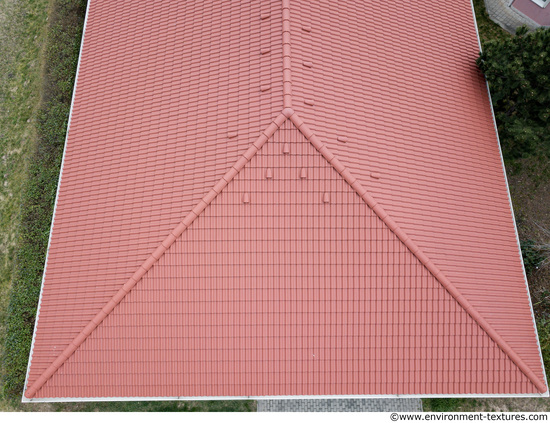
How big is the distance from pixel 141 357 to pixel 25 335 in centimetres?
875

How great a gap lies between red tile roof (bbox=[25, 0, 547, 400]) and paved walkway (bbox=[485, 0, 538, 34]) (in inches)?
487

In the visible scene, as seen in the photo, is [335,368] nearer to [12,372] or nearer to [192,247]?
[192,247]

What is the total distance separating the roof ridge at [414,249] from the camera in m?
9.20

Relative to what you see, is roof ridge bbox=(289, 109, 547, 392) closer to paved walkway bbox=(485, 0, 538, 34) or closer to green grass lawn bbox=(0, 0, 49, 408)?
green grass lawn bbox=(0, 0, 49, 408)

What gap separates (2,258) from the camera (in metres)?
16.7

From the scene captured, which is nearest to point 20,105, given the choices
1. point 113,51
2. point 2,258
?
point 2,258

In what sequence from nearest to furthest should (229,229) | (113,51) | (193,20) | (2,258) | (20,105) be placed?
(229,229)
(193,20)
(113,51)
(2,258)
(20,105)

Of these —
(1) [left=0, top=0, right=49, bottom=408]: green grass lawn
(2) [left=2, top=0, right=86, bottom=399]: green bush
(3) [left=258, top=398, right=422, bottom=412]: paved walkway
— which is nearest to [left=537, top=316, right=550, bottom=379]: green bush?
(3) [left=258, top=398, right=422, bottom=412]: paved walkway

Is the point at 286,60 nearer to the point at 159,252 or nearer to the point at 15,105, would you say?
the point at 159,252

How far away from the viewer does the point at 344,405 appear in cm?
1501

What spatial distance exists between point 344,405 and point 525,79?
44.6ft

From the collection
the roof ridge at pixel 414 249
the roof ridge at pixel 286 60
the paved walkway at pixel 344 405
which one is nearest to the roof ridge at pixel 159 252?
the roof ridge at pixel 286 60

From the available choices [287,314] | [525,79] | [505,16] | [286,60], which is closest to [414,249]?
[287,314]

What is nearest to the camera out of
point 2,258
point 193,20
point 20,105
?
point 193,20
